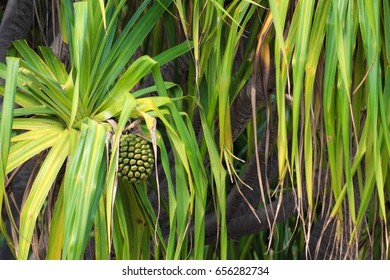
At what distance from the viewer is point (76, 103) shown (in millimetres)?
1005

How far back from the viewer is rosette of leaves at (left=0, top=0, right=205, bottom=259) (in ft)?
3.15

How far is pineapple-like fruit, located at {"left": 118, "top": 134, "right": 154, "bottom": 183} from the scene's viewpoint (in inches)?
40.5

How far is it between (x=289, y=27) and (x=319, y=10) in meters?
0.06

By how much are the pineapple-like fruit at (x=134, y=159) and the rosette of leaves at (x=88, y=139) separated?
0.02m

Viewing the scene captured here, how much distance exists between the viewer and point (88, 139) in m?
0.99

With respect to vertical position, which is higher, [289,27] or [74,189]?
[289,27]

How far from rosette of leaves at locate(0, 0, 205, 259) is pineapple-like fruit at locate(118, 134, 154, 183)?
0.8 inches

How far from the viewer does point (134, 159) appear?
103 cm

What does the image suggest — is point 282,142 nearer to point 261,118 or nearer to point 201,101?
point 201,101

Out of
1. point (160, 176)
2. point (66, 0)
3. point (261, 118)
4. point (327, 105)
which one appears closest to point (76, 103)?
point (66, 0)

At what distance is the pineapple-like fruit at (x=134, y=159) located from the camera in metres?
1.03

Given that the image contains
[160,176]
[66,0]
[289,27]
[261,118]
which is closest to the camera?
[289,27]

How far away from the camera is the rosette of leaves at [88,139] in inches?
37.8

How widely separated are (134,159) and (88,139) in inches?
3.2
